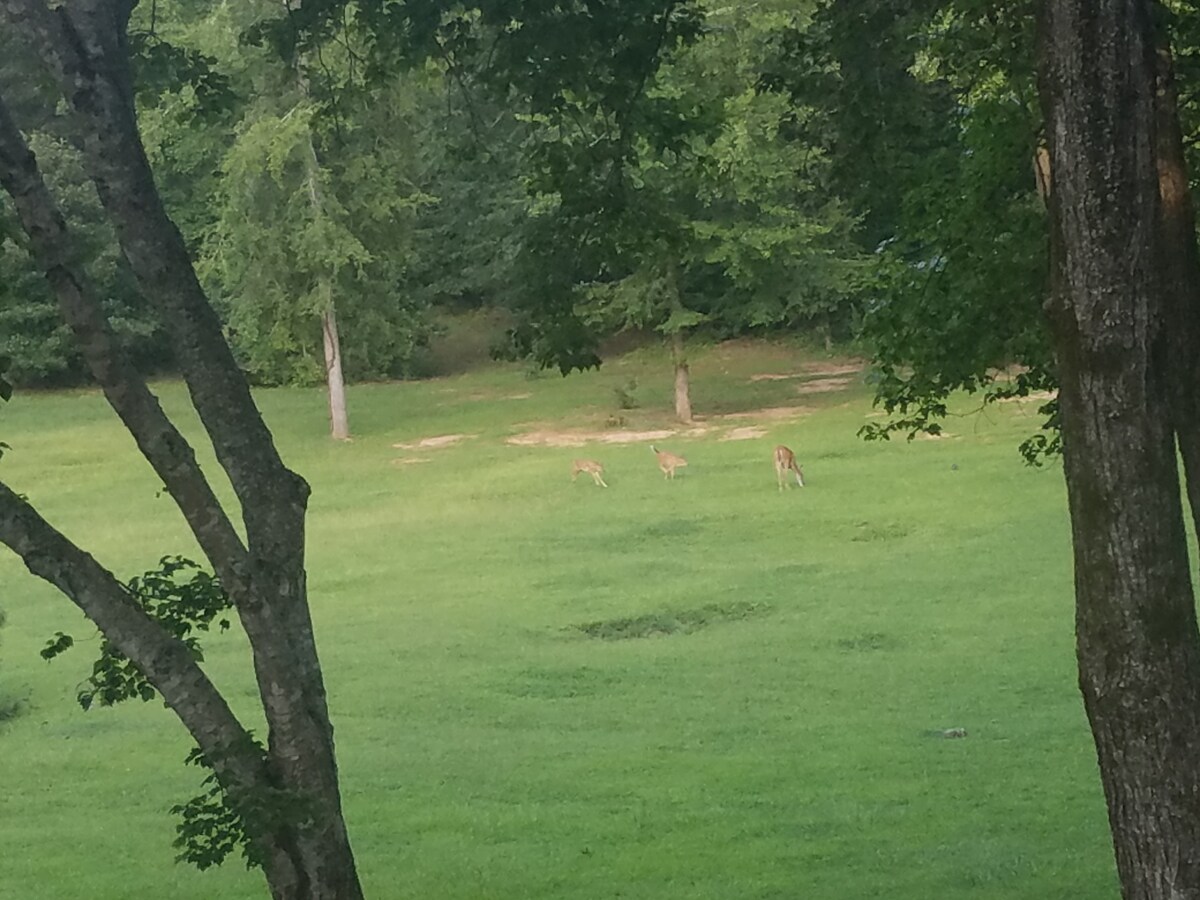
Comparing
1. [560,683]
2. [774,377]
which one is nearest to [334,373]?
[774,377]

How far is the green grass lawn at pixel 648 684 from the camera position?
8.79 metres

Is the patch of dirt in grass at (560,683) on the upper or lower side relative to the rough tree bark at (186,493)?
lower

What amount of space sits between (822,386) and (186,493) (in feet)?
101

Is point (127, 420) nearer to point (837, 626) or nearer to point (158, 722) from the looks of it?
point (158, 722)

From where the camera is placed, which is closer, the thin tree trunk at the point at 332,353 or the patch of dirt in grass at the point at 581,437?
the patch of dirt in grass at the point at 581,437

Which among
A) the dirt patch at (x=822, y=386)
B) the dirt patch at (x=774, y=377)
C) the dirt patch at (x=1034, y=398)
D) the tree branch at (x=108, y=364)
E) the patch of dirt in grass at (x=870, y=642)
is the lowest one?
the patch of dirt in grass at (x=870, y=642)

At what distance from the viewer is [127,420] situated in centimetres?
531

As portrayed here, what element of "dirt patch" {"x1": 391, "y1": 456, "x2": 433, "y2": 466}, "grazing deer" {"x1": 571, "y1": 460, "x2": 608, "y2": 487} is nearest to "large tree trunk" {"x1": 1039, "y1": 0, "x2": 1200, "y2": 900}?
"grazing deer" {"x1": 571, "y1": 460, "x2": 608, "y2": 487}

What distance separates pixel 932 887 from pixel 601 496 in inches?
646

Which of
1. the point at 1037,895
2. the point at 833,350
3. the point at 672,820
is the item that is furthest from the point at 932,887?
the point at 833,350

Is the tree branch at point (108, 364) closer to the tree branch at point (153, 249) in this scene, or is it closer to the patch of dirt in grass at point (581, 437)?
the tree branch at point (153, 249)

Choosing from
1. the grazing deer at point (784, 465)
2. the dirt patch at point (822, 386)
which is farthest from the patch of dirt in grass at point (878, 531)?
the dirt patch at point (822, 386)

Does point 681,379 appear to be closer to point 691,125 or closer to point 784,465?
point 784,465

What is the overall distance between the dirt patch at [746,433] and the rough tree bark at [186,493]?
922 inches
